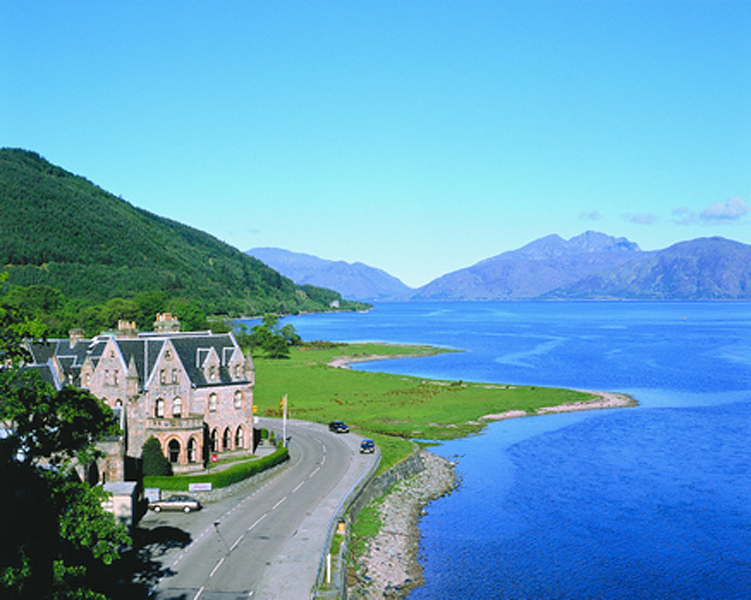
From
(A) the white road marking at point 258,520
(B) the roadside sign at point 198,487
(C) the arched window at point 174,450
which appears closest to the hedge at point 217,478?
(B) the roadside sign at point 198,487

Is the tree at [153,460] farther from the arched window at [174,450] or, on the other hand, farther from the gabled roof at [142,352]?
the gabled roof at [142,352]

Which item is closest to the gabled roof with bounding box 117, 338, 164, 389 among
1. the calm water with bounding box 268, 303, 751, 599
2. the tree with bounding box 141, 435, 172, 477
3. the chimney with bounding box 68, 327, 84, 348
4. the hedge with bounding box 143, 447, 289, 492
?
the tree with bounding box 141, 435, 172, 477

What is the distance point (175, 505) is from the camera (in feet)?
193

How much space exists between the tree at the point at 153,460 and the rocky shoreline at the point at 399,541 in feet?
67.6

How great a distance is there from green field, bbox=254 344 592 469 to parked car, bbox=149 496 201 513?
24.0 m

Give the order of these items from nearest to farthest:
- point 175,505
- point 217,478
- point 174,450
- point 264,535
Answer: point 264,535, point 175,505, point 217,478, point 174,450

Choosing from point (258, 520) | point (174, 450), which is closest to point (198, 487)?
point (258, 520)

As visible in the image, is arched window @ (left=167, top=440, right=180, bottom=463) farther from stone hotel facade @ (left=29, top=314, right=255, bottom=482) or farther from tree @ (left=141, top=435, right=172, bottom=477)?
tree @ (left=141, top=435, right=172, bottom=477)

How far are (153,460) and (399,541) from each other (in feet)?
77.6

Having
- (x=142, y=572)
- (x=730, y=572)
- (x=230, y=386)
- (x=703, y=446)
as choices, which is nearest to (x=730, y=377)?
(x=703, y=446)

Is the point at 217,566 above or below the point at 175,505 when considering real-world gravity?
below

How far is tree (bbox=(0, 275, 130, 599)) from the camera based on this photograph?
100 feet

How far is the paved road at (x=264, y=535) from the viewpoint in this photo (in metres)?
43.1

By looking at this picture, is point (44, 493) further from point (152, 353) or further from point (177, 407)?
point (152, 353)
